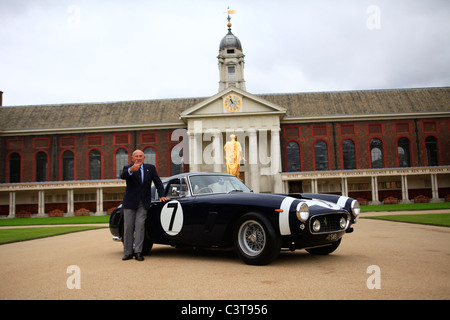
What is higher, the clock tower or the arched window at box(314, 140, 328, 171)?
the clock tower

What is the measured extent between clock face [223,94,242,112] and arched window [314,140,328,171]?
30.7 ft

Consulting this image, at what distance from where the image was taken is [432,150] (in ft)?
128

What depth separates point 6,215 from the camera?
127 feet

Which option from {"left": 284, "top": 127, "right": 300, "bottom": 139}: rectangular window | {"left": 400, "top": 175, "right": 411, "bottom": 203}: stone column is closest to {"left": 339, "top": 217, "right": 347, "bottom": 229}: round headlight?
{"left": 400, "top": 175, "right": 411, "bottom": 203}: stone column

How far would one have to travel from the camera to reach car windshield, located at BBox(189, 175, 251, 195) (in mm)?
6473

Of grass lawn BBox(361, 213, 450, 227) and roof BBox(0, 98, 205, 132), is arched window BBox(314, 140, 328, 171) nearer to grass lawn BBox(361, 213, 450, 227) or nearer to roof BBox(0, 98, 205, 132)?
roof BBox(0, 98, 205, 132)

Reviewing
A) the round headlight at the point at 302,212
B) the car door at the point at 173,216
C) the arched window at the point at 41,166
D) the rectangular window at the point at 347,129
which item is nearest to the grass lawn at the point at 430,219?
the round headlight at the point at 302,212

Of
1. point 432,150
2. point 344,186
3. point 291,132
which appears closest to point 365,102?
point 432,150

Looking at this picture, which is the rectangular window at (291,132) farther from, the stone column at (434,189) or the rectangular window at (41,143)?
the rectangular window at (41,143)

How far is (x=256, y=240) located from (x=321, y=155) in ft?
115

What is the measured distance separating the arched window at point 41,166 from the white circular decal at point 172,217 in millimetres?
38429

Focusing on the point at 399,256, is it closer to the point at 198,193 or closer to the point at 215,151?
the point at 198,193

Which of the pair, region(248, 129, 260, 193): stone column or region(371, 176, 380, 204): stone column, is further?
region(371, 176, 380, 204): stone column

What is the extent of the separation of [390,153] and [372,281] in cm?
3809
